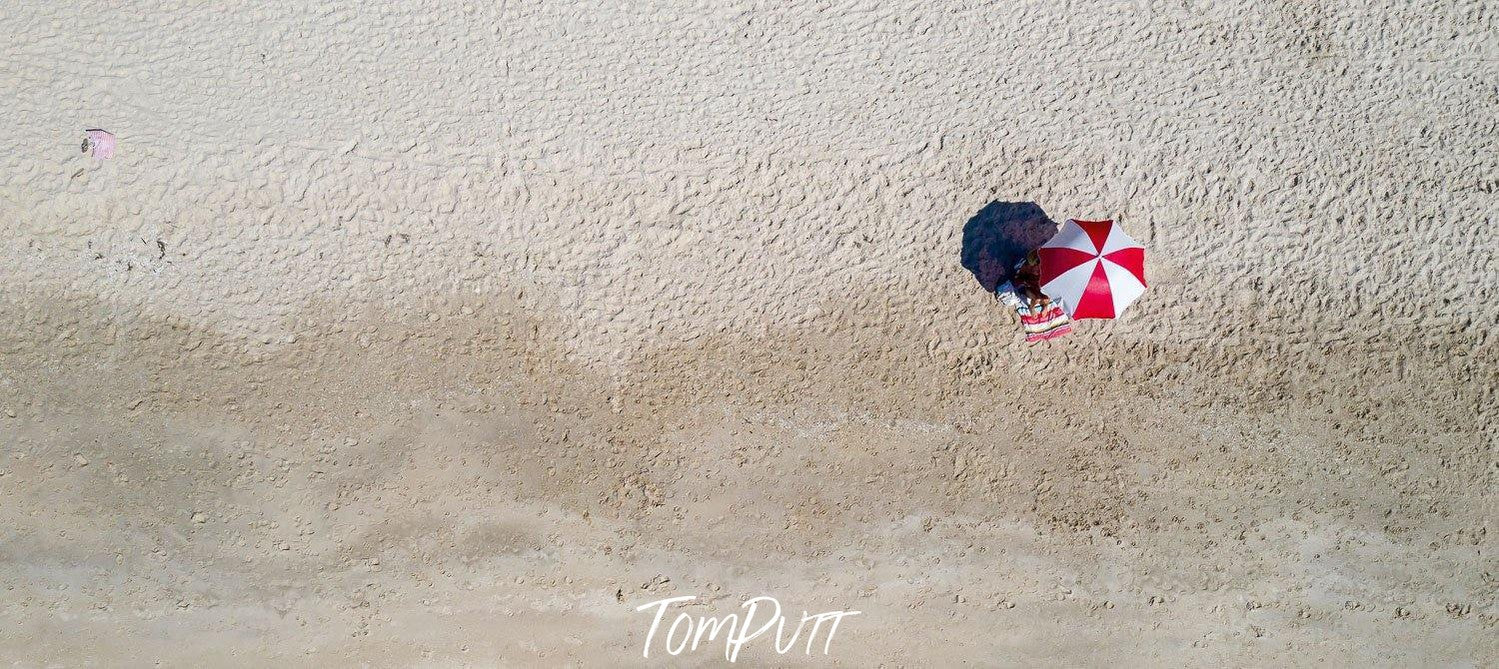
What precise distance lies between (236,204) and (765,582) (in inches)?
153

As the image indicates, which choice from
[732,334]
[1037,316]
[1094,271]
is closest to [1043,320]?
[1037,316]

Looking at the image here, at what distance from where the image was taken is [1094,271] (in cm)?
396

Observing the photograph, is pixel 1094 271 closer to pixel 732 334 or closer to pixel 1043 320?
pixel 1043 320

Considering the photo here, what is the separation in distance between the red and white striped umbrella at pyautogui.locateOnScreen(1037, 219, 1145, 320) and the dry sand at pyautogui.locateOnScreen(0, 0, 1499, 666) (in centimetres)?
53

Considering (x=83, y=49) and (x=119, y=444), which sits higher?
(x=83, y=49)

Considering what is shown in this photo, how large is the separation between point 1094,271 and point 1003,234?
666 mm

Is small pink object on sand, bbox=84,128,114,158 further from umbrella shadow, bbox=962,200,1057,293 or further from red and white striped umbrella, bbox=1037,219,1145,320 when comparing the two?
red and white striped umbrella, bbox=1037,219,1145,320

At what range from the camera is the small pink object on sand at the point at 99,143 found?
440cm

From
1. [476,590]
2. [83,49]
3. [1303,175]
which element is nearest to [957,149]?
[1303,175]

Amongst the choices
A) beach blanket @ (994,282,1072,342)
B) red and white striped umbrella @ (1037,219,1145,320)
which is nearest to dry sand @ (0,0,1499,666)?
beach blanket @ (994,282,1072,342)

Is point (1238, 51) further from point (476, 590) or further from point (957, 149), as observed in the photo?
point (476, 590)

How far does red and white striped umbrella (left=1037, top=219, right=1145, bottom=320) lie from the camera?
396 centimetres

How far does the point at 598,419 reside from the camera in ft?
15.1

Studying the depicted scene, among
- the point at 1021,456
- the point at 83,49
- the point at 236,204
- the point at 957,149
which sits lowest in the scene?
the point at 1021,456
